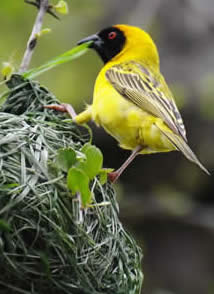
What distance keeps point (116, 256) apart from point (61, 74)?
489 centimetres

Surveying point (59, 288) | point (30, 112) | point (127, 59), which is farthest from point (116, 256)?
point (127, 59)

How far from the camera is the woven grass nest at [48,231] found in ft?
8.79

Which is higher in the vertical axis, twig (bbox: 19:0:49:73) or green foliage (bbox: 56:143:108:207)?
twig (bbox: 19:0:49:73)

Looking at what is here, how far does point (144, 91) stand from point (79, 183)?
132cm

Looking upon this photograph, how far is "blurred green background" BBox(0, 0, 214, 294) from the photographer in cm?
739

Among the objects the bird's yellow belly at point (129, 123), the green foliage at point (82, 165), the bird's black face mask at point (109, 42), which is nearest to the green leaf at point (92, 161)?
the green foliage at point (82, 165)

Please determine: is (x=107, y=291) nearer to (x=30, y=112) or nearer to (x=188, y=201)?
(x=30, y=112)

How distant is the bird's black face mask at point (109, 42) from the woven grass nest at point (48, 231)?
1.36 metres

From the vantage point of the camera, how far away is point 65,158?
9.36 feet

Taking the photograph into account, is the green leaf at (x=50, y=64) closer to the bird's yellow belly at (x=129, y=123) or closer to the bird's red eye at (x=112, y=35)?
the bird's yellow belly at (x=129, y=123)

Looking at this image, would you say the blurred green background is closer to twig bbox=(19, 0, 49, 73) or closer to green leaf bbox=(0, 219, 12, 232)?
twig bbox=(19, 0, 49, 73)

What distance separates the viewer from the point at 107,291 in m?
2.92

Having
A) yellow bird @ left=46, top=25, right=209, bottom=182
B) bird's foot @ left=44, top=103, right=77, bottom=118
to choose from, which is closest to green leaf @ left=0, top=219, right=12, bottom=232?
yellow bird @ left=46, top=25, right=209, bottom=182

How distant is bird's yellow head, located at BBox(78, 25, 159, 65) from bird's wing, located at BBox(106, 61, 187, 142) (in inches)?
4.5
